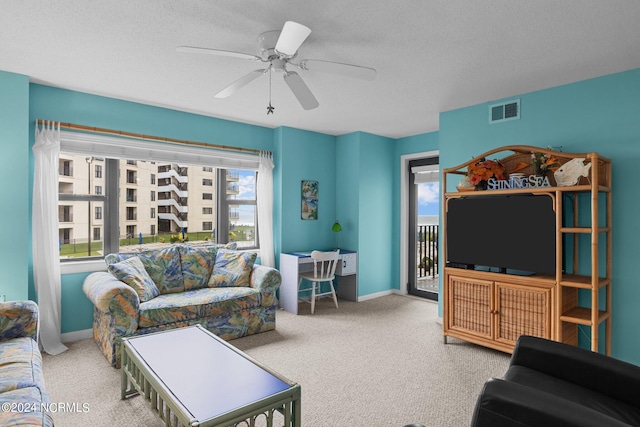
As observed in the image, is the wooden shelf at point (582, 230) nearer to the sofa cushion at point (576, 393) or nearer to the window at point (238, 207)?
the sofa cushion at point (576, 393)

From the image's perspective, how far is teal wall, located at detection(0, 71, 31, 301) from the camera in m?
3.11

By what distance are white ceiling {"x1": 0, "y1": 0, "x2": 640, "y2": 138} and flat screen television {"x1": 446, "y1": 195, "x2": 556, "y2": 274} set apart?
3.56ft

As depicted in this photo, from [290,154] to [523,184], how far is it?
9.69 feet

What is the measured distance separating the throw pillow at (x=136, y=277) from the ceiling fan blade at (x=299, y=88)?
2246 mm

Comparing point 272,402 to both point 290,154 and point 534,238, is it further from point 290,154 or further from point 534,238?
point 290,154

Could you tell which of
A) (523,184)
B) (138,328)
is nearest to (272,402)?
(138,328)

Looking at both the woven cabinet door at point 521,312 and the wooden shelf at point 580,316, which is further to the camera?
the woven cabinet door at point 521,312

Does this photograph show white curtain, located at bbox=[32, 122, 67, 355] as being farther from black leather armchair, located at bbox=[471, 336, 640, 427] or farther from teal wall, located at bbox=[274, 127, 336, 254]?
black leather armchair, located at bbox=[471, 336, 640, 427]

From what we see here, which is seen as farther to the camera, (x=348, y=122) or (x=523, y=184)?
(x=348, y=122)

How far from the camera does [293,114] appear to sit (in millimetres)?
4438

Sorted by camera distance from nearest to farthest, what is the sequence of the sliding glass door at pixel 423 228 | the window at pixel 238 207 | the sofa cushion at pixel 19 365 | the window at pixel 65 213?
the sofa cushion at pixel 19 365 → the window at pixel 65 213 → the window at pixel 238 207 → the sliding glass door at pixel 423 228

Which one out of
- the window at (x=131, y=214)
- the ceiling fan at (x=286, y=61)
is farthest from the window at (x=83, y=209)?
the ceiling fan at (x=286, y=61)

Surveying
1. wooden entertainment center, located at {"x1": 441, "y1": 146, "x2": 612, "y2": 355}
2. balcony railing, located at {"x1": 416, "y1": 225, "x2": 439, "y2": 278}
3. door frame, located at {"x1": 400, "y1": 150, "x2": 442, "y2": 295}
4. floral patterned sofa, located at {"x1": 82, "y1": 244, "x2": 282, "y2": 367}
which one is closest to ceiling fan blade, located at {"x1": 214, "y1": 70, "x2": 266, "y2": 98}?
floral patterned sofa, located at {"x1": 82, "y1": 244, "x2": 282, "y2": 367}

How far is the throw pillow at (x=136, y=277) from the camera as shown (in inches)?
133
